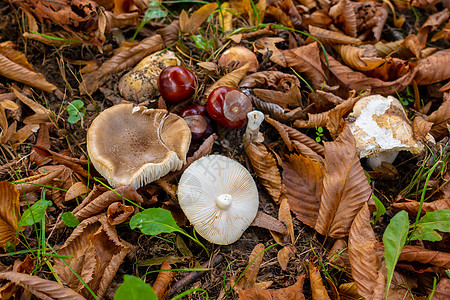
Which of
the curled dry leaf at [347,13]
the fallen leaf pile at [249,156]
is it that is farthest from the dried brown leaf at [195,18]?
the curled dry leaf at [347,13]

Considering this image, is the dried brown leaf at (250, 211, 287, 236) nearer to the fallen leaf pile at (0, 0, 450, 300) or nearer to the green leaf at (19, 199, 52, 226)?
the fallen leaf pile at (0, 0, 450, 300)

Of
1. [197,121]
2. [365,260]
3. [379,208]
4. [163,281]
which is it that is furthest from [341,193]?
[163,281]

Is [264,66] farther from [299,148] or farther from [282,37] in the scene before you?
[299,148]

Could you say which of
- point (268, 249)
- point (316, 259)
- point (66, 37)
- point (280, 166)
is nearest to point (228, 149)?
point (280, 166)

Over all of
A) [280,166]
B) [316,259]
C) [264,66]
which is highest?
[264,66]

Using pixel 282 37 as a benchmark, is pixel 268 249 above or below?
below

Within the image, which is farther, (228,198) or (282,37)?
(282,37)

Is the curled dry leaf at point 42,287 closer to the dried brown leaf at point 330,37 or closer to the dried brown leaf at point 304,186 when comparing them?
the dried brown leaf at point 304,186

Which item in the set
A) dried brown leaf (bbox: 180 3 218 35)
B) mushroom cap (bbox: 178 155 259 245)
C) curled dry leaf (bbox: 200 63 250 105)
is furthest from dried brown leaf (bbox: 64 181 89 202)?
dried brown leaf (bbox: 180 3 218 35)
